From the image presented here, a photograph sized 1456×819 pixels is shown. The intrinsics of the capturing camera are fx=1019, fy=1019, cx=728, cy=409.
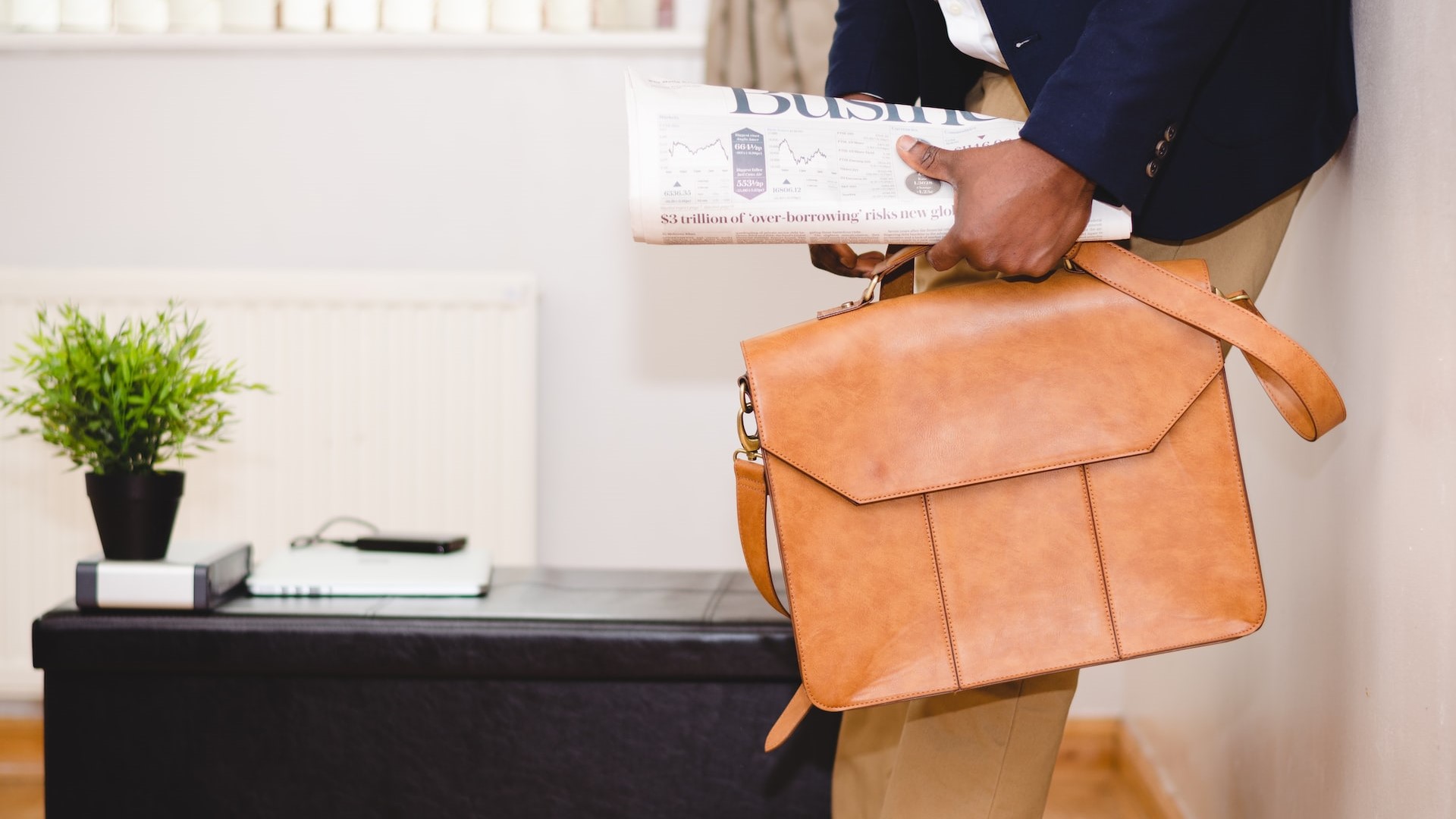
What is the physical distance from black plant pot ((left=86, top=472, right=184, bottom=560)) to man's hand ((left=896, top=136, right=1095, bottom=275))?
878 mm

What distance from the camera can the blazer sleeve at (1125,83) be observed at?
0.61m

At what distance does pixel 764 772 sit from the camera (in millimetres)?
1036

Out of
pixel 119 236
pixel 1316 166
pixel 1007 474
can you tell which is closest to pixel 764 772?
pixel 1007 474

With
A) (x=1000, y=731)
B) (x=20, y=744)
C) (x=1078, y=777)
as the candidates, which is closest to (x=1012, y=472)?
(x=1000, y=731)

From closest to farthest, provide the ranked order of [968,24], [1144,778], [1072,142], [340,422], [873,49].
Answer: [1072,142]
[968,24]
[873,49]
[1144,778]
[340,422]

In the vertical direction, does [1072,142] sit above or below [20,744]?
above

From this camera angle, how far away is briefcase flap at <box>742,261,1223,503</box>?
2.18 feet

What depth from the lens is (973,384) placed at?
2.22 feet

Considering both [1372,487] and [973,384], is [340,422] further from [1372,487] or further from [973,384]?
[1372,487]

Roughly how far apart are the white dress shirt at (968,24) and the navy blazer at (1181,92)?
1.9 inches

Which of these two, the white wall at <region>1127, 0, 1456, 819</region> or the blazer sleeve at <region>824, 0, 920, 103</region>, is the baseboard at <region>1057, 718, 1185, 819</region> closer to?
the white wall at <region>1127, 0, 1456, 819</region>

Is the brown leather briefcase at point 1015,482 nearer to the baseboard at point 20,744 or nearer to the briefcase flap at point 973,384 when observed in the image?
the briefcase flap at point 973,384

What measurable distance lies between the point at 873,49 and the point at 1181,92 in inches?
12.8

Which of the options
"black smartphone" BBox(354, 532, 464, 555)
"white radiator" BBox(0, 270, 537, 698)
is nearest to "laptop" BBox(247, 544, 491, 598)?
"black smartphone" BBox(354, 532, 464, 555)
